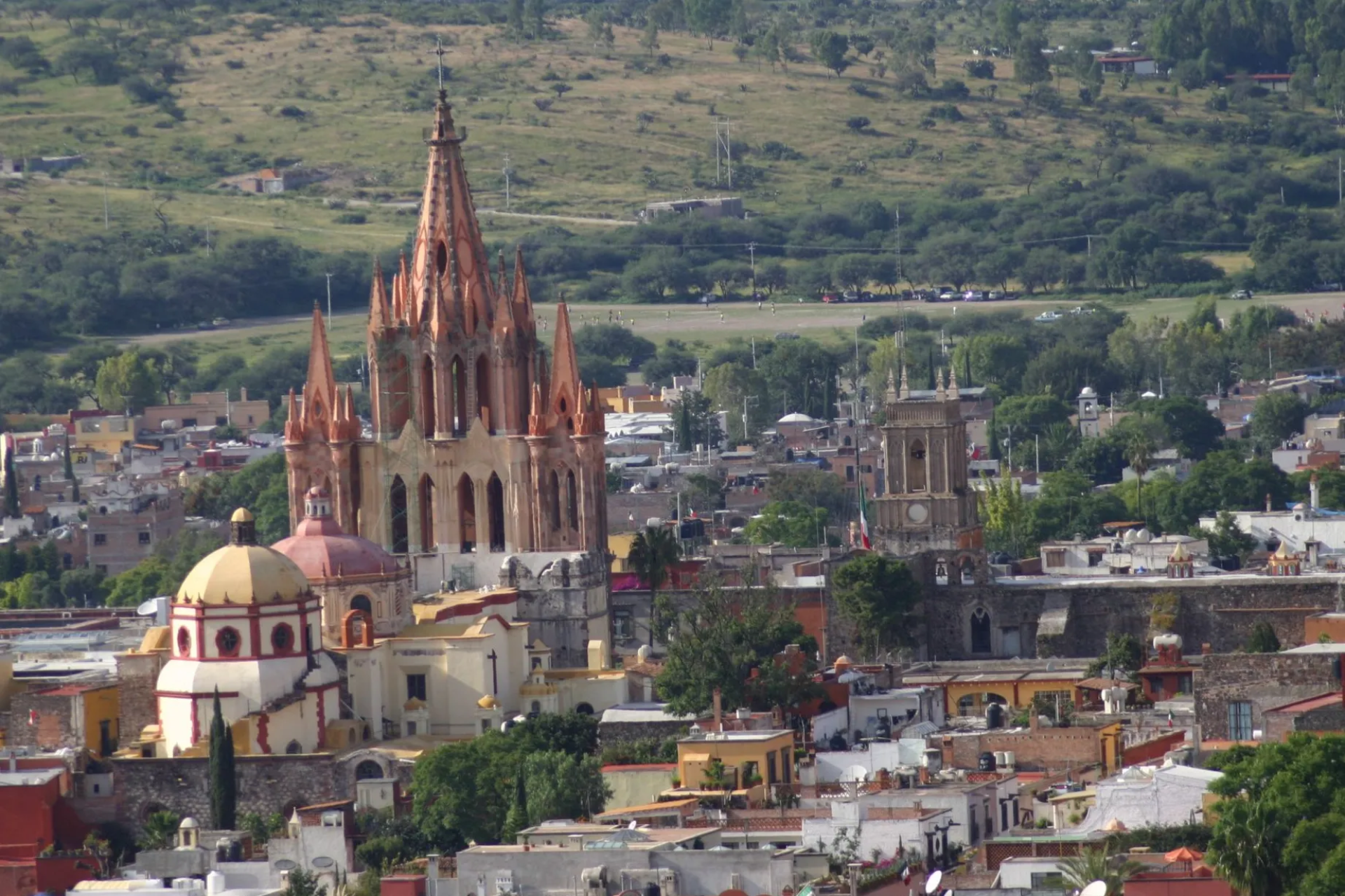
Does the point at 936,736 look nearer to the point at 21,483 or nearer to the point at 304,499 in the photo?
the point at 304,499

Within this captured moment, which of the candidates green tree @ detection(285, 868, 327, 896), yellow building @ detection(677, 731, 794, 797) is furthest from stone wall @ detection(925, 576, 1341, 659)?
green tree @ detection(285, 868, 327, 896)

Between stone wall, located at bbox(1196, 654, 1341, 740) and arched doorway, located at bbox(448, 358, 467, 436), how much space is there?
22467 mm

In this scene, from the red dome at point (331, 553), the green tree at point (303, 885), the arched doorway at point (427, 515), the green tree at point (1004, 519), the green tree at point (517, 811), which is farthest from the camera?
the green tree at point (1004, 519)

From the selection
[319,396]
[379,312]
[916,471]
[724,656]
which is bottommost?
[724,656]

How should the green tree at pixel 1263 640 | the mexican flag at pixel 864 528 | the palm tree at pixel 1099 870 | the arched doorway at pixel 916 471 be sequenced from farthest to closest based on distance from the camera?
the mexican flag at pixel 864 528 → the arched doorway at pixel 916 471 → the green tree at pixel 1263 640 → the palm tree at pixel 1099 870

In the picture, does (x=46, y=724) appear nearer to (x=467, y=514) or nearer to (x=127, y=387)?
(x=467, y=514)

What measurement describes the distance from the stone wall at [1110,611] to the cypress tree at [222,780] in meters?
22.1

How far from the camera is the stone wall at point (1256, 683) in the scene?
7969cm

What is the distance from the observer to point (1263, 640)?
95.1 m

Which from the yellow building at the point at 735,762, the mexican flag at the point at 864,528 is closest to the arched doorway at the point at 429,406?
the mexican flag at the point at 864,528

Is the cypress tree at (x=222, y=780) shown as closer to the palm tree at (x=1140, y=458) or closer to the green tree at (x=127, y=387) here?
the palm tree at (x=1140, y=458)

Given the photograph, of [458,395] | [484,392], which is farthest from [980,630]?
[458,395]

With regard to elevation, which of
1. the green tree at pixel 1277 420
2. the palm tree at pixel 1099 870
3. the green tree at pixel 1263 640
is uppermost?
the palm tree at pixel 1099 870

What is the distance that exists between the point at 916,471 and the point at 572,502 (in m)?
11.5
